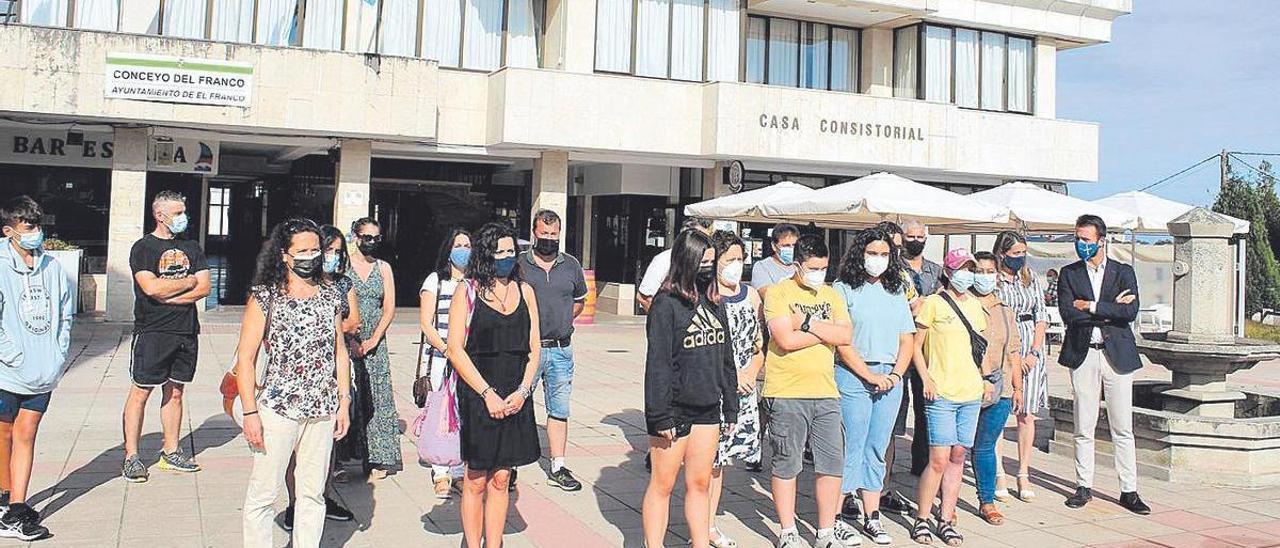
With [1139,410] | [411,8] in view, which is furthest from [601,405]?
[411,8]

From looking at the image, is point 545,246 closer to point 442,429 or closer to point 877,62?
point 442,429

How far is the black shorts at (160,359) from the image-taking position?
284 inches

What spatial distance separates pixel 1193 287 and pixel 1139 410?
3.71 feet

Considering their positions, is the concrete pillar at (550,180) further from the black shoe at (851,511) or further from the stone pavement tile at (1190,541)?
the stone pavement tile at (1190,541)

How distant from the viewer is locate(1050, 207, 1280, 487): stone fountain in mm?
8352

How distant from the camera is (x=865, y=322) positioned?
6398 millimetres

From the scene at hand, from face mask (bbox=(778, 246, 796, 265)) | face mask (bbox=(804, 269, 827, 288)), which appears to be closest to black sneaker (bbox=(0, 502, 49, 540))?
face mask (bbox=(804, 269, 827, 288))

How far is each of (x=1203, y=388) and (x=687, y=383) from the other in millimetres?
5753

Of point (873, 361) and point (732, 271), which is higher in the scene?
point (732, 271)

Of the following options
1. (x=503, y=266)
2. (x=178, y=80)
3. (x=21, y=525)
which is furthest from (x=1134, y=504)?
(x=178, y=80)

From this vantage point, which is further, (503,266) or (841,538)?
(841,538)

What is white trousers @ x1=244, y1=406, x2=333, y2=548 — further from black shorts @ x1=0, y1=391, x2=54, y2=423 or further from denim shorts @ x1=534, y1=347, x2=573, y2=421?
denim shorts @ x1=534, y1=347, x2=573, y2=421

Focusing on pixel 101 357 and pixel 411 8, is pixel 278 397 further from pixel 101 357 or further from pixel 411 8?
pixel 411 8

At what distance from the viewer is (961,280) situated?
670cm
